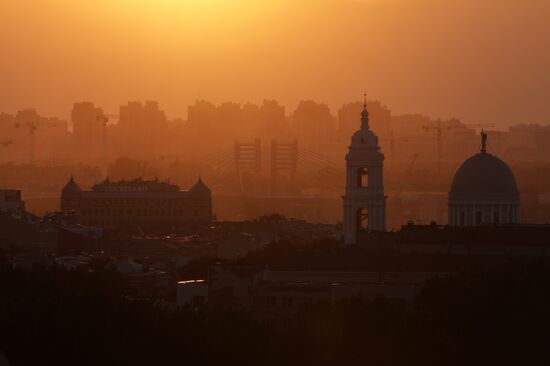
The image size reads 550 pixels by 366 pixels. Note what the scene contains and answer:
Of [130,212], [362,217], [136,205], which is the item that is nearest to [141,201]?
[136,205]

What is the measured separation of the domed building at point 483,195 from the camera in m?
66.1

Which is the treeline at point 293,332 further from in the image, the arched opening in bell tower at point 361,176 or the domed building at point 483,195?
the arched opening in bell tower at point 361,176

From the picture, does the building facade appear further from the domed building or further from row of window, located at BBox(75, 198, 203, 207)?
the domed building

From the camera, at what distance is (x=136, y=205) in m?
103

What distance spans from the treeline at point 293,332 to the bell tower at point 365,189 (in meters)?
25.1

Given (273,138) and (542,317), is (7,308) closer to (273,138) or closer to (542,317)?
(542,317)

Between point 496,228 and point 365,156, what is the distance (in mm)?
13186

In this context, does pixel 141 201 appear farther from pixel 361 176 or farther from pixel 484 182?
pixel 484 182

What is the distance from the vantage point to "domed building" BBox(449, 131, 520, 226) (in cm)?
6606

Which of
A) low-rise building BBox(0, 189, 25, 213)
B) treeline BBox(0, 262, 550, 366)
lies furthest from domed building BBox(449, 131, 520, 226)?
low-rise building BBox(0, 189, 25, 213)

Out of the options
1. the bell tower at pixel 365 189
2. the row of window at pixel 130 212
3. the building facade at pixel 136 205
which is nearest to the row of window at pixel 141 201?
the building facade at pixel 136 205

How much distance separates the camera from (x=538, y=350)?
129 feet

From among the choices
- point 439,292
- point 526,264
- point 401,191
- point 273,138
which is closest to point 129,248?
point 526,264

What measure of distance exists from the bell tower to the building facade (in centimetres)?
2991
